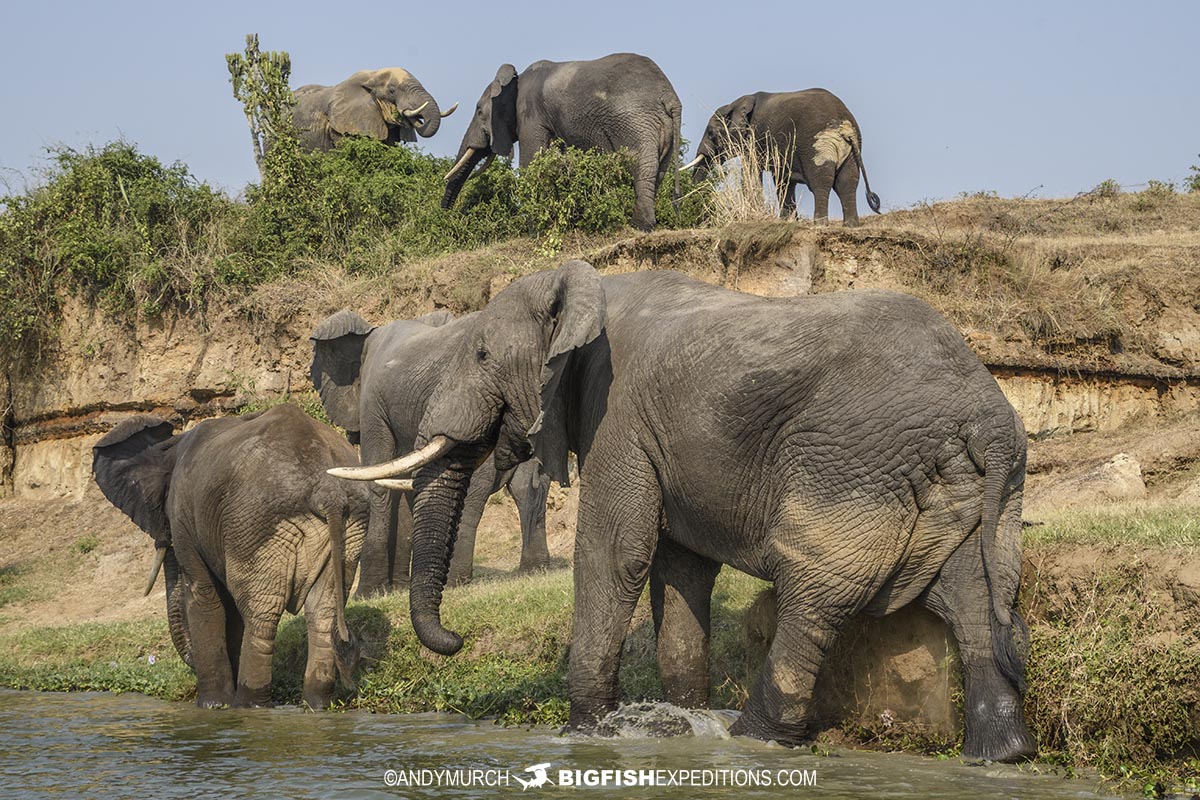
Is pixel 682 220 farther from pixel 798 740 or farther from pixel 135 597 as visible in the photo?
pixel 798 740

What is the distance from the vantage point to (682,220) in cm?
1939

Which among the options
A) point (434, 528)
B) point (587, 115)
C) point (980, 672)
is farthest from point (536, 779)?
point (587, 115)

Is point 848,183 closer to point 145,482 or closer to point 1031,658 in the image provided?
point 145,482

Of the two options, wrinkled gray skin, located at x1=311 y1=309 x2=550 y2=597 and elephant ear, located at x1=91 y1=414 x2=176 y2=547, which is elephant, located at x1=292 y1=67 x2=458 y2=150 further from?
elephant ear, located at x1=91 y1=414 x2=176 y2=547

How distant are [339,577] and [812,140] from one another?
45.7 ft

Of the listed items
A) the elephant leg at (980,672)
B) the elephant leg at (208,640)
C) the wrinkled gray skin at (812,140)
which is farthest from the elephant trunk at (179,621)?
the wrinkled gray skin at (812,140)

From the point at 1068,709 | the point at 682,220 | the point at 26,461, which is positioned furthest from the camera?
the point at 26,461

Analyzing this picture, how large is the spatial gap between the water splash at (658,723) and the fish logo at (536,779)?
1.97 ft

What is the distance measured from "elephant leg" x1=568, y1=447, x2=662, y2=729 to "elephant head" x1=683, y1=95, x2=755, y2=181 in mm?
15865

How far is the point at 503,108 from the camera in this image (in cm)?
1978

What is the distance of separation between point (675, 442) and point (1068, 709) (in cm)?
216

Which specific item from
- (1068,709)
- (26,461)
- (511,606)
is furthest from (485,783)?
(26,461)

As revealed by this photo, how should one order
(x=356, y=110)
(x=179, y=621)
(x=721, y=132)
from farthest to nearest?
(x=356, y=110) < (x=721, y=132) < (x=179, y=621)

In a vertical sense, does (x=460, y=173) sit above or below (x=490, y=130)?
below
